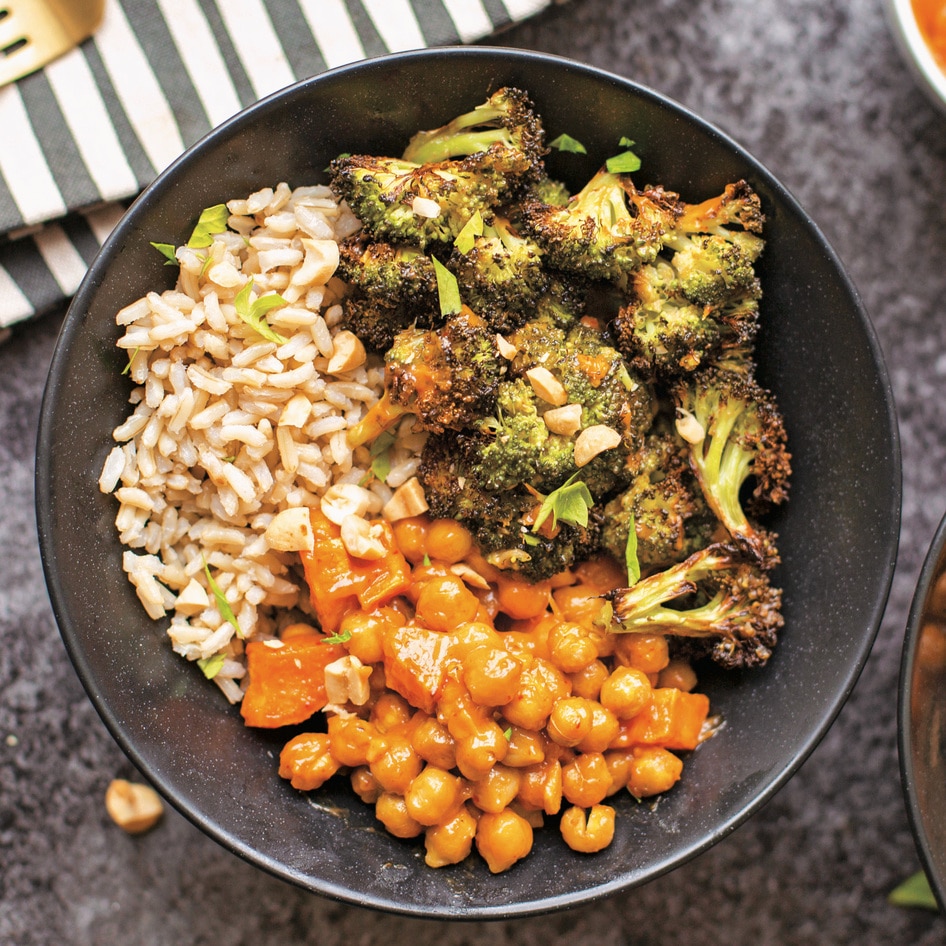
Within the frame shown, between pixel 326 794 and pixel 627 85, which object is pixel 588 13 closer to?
pixel 627 85

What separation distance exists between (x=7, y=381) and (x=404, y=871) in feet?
5.53

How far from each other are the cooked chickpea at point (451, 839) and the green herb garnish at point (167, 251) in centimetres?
134

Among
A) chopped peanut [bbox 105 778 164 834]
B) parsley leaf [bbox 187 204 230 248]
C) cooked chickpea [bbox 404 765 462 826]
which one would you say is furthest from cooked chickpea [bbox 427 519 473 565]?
chopped peanut [bbox 105 778 164 834]

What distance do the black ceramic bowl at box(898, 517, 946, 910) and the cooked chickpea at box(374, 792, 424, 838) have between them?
1.05m

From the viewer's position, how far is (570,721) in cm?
191

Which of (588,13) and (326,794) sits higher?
(588,13)

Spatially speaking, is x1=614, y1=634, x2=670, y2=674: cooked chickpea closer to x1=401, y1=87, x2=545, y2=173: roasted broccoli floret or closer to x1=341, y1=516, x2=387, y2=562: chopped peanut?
x1=341, y1=516, x2=387, y2=562: chopped peanut

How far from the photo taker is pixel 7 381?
2561 millimetres

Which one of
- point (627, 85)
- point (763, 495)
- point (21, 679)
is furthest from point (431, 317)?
point (21, 679)

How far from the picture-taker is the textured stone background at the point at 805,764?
8.37 feet

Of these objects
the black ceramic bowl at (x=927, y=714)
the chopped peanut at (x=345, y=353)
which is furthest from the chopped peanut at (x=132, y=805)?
the black ceramic bowl at (x=927, y=714)

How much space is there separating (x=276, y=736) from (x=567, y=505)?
2.86 feet

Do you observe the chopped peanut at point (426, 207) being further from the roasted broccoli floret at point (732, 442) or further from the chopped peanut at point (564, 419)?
the roasted broccoli floret at point (732, 442)

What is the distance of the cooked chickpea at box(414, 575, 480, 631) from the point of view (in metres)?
1.97
